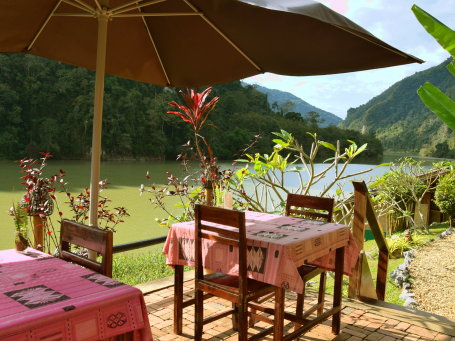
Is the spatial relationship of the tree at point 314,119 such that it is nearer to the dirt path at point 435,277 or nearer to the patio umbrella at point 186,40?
the dirt path at point 435,277

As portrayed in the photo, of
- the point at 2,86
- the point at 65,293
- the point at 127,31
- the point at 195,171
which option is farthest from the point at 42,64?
the point at 65,293

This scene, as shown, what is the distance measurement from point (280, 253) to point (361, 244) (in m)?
1.32

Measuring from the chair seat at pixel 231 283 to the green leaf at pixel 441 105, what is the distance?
3.84 ft

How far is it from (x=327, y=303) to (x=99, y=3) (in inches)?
97.9

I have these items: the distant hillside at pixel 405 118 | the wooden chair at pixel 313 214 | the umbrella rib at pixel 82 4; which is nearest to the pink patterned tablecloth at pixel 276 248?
the wooden chair at pixel 313 214

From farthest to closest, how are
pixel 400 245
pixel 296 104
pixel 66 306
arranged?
pixel 296 104, pixel 400 245, pixel 66 306

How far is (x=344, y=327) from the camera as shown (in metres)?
2.51

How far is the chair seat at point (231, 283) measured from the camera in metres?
2.02

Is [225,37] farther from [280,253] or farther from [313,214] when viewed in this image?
[280,253]

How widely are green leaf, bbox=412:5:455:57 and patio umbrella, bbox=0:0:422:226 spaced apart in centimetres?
26

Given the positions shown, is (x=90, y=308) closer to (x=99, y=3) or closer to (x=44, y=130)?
(x=99, y=3)

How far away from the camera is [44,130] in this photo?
2131 centimetres

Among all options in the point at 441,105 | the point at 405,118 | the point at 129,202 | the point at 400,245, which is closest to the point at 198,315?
the point at 441,105

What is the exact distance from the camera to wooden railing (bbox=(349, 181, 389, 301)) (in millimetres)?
2811
